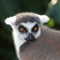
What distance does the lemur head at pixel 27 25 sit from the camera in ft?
21.1

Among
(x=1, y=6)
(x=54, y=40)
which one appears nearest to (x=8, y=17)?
(x=1, y=6)

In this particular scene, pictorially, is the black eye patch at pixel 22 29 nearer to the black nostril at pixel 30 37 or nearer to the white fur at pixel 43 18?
the black nostril at pixel 30 37

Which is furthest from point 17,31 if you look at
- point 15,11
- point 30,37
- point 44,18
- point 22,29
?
point 15,11

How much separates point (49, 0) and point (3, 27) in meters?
0.62

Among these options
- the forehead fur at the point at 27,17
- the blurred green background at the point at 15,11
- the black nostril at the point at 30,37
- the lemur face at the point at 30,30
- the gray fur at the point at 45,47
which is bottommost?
the gray fur at the point at 45,47

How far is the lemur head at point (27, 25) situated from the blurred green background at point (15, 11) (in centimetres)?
29

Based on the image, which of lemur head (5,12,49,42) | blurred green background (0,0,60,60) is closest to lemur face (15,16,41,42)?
lemur head (5,12,49,42)

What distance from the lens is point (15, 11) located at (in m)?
7.02

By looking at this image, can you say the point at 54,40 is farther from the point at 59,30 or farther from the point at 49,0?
the point at 49,0

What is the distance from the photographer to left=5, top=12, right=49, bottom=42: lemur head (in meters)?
6.43

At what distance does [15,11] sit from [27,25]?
2.02 ft

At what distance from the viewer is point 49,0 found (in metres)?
7.30

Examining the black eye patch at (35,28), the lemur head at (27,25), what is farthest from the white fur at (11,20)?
the black eye patch at (35,28)

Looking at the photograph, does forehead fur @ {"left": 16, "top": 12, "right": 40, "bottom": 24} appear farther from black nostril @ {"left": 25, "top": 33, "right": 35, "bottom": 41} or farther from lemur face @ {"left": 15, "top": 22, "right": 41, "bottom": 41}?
black nostril @ {"left": 25, "top": 33, "right": 35, "bottom": 41}
